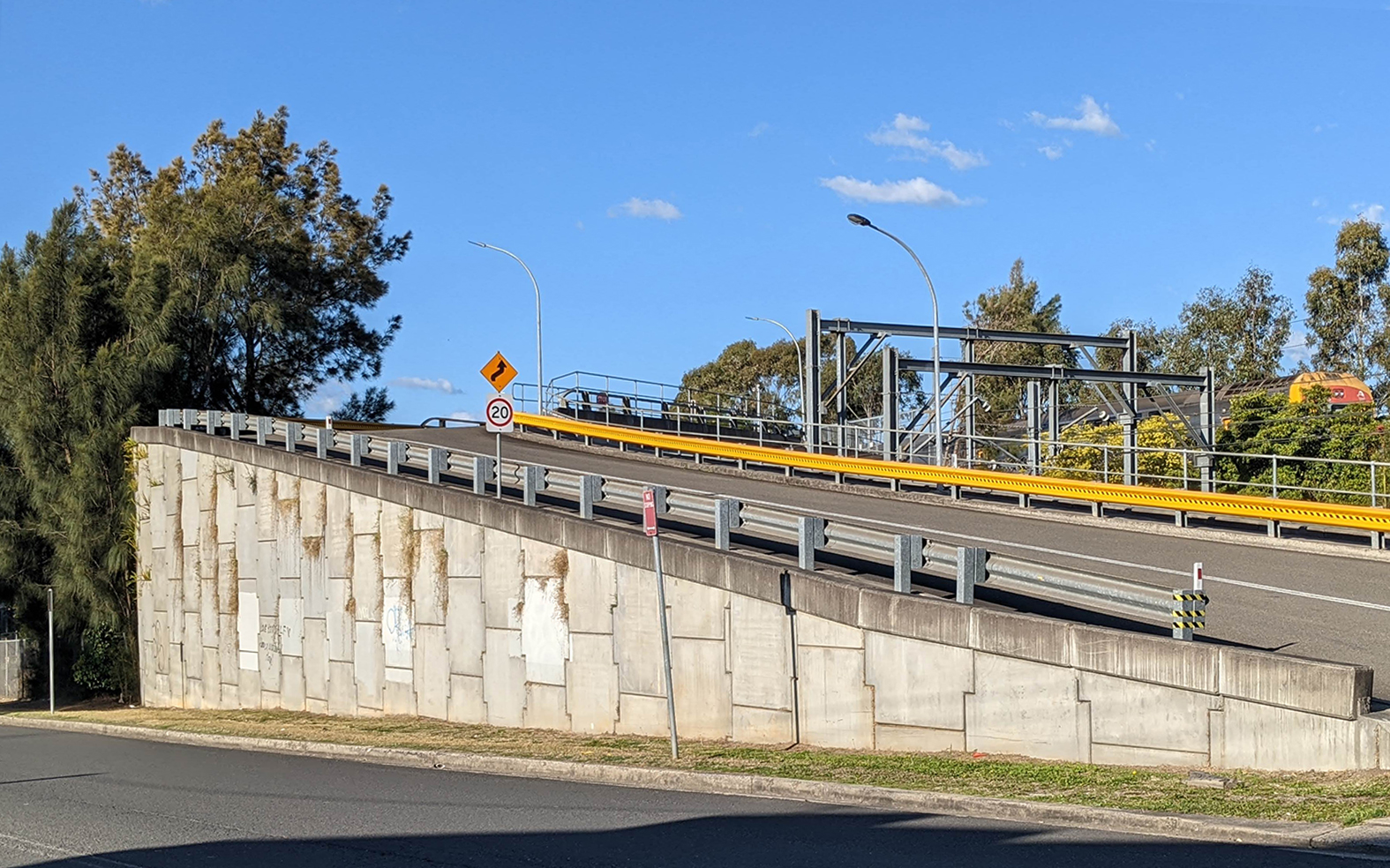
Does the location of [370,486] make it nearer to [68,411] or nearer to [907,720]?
[907,720]

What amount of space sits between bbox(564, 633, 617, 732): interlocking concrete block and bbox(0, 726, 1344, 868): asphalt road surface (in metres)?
3.96

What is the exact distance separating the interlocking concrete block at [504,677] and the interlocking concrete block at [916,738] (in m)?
7.75

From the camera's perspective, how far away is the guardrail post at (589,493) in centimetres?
2075

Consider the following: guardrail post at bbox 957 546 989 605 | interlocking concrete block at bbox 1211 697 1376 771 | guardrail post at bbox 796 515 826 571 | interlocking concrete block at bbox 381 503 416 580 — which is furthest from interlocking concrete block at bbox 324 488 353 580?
interlocking concrete block at bbox 1211 697 1376 771

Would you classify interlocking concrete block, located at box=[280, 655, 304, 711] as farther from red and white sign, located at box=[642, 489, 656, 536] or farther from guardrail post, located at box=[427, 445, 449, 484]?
red and white sign, located at box=[642, 489, 656, 536]

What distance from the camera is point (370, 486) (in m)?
25.3

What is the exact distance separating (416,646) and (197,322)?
2996 centimetres

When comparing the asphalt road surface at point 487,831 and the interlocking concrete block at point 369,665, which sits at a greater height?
the asphalt road surface at point 487,831

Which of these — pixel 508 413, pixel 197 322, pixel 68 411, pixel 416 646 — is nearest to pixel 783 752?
pixel 508 413

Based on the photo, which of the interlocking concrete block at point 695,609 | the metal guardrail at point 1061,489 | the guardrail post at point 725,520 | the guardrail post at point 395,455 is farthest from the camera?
the guardrail post at point 395,455

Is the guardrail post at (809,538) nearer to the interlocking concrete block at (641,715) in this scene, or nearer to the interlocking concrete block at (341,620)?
the interlocking concrete block at (641,715)

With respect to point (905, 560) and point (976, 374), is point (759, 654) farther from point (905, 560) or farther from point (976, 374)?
point (976, 374)

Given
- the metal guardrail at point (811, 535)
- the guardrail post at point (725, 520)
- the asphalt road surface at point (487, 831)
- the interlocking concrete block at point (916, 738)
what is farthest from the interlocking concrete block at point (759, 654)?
the asphalt road surface at point (487, 831)

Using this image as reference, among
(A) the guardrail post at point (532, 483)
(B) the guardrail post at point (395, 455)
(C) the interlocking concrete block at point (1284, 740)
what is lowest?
(C) the interlocking concrete block at point (1284, 740)
